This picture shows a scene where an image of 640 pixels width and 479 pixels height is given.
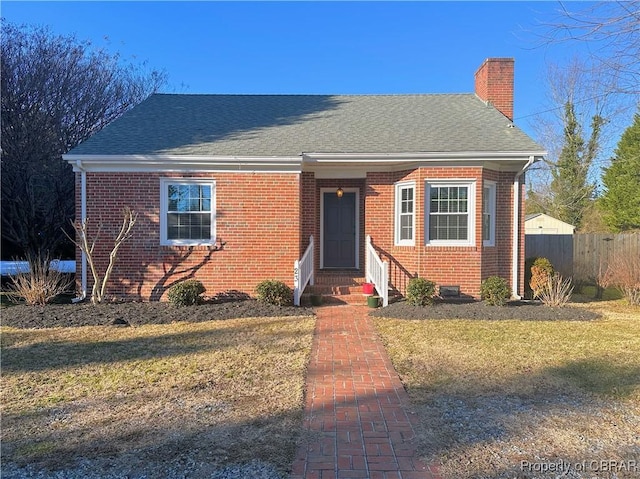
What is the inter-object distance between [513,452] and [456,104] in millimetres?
11198

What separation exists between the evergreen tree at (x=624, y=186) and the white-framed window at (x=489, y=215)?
18201 mm

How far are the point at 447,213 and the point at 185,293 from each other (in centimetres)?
616

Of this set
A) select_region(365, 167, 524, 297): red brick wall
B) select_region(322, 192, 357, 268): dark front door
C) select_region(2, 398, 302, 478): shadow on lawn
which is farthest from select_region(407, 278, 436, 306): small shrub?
select_region(2, 398, 302, 478): shadow on lawn

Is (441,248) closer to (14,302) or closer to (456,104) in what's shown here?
(456,104)

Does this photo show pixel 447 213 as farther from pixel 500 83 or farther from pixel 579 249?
pixel 579 249

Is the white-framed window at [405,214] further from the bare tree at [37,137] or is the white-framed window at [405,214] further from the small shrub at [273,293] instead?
the bare tree at [37,137]

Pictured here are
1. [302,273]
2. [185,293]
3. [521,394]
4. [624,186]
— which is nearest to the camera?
[521,394]

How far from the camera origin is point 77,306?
29.9 ft

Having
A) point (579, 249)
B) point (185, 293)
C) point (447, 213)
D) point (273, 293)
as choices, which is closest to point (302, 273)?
point (273, 293)

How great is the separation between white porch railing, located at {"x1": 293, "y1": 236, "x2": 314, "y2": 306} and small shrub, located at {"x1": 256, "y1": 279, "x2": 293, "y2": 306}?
0.24 meters

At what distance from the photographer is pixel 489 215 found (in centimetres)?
1034

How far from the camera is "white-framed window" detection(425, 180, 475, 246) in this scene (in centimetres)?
991

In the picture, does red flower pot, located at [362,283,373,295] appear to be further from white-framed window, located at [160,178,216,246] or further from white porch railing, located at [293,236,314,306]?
white-framed window, located at [160,178,216,246]

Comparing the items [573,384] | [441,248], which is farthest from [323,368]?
[441,248]
